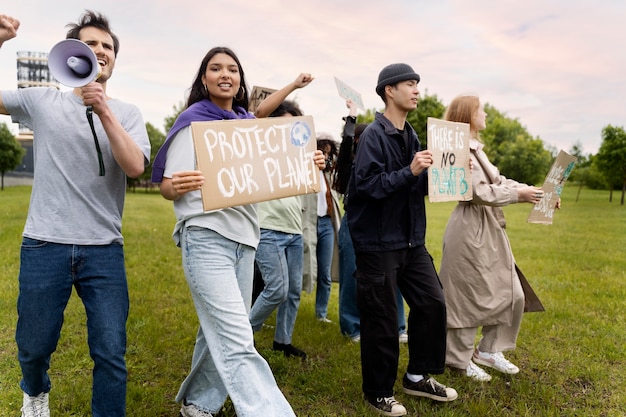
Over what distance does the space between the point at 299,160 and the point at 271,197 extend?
336mm

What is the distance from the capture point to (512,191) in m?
Answer: 4.27

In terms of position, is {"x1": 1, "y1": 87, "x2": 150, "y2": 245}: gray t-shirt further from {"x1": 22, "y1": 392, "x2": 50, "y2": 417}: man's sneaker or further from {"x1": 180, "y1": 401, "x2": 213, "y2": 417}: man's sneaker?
{"x1": 180, "y1": 401, "x2": 213, "y2": 417}: man's sneaker

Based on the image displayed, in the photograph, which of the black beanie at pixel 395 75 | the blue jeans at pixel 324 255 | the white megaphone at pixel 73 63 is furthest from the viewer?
the blue jeans at pixel 324 255

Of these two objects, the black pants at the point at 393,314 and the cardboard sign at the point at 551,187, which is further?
the cardboard sign at the point at 551,187

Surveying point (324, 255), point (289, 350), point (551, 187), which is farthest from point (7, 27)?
point (551, 187)

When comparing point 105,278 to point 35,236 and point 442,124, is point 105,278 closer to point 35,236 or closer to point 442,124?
point 35,236

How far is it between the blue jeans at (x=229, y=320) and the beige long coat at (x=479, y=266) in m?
2.01

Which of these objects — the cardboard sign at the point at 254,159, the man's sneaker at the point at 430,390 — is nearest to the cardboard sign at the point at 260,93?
the cardboard sign at the point at 254,159

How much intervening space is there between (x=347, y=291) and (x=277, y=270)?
1268 mm

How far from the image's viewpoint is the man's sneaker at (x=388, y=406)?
3.77m

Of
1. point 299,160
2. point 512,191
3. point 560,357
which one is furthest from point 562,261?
point 299,160

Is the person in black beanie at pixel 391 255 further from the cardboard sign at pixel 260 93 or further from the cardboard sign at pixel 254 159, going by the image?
the cardboard sign at pixel 260 93

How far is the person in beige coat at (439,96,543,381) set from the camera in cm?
444

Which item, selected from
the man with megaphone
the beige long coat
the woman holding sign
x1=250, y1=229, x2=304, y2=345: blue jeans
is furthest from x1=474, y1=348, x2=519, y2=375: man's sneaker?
the man with megaphone
